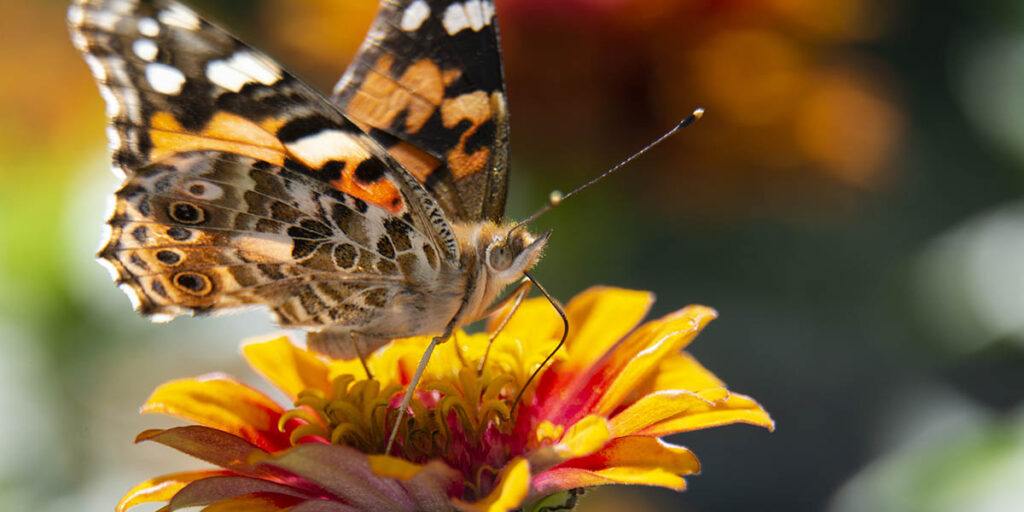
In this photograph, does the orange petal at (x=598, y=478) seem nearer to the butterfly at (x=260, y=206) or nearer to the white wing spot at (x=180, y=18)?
the butterfly at (x=260, y=206)

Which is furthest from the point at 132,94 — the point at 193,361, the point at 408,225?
the point at 193,361

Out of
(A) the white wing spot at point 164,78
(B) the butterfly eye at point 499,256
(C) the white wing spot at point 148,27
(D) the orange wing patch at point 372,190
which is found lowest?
(B) the butterfly eye at point 499,256

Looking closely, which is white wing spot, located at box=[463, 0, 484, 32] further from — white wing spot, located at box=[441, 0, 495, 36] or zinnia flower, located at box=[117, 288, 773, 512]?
zinnia flower, located at box=[117, 288, 773, 512]

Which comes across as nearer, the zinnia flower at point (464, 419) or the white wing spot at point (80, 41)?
the zinnia flower at point (464, 419)

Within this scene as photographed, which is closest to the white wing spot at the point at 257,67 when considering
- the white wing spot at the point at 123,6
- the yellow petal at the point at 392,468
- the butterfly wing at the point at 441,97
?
the white wing spot at the point at 123,6

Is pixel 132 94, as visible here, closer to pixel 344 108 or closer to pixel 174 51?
pixel 174 51

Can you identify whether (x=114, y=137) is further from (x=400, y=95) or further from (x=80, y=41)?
(x=400, y=95)

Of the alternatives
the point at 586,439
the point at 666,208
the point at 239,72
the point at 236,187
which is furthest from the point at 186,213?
the point at 666,208

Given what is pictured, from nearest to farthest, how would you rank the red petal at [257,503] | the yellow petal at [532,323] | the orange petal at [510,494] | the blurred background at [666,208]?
the orange petal at [510,494] → the red petal at [257,503] → the yellow petal at [532,323] → the blurred background at [666,208]
